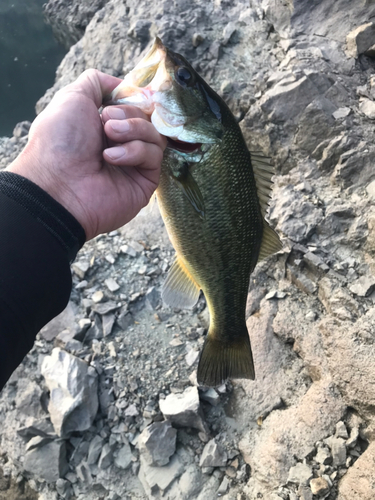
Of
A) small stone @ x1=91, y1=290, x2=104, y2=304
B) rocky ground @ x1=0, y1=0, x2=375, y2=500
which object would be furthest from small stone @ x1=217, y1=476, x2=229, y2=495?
small stone @ x1=91, y1=290, x2=104, y2=304

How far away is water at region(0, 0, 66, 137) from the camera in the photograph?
760 centimetres

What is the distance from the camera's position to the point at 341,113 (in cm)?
330

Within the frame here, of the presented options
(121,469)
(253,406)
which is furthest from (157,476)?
(253,406)

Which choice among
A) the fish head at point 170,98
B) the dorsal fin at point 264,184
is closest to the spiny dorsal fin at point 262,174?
the dorsal fin at point 264,184

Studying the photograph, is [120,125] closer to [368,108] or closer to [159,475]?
[159,475]

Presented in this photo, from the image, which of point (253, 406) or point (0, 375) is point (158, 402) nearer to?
point (253, 406)

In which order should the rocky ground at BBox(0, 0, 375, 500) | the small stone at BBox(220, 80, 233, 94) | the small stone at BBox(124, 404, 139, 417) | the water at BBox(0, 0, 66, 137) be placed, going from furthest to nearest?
the water at BBox(0, 0, 66, 137), the small stone at BBox(220, 80, 233, 94), the small stone at BBox(124, 404, 139, 417), the rocky ground at BBox(0, 0, 375, 500)

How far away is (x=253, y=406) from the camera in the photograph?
2762 mm

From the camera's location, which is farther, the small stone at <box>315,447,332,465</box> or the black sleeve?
the small stone at <box>315,447,332,465</box>

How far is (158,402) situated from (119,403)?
30cm

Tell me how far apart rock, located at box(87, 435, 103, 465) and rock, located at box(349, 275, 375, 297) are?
2.16 metres

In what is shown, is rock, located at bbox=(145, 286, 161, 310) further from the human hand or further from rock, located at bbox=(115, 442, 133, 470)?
the human hand

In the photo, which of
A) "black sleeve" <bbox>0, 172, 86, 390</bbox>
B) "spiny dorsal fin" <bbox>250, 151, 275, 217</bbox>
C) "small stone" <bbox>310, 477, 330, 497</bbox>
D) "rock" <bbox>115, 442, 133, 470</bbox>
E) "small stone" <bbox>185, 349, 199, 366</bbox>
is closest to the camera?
"black sleeve" <bbox>0, 172, 86, 390</bbox>

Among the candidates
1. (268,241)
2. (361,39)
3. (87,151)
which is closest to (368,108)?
(361,39)
